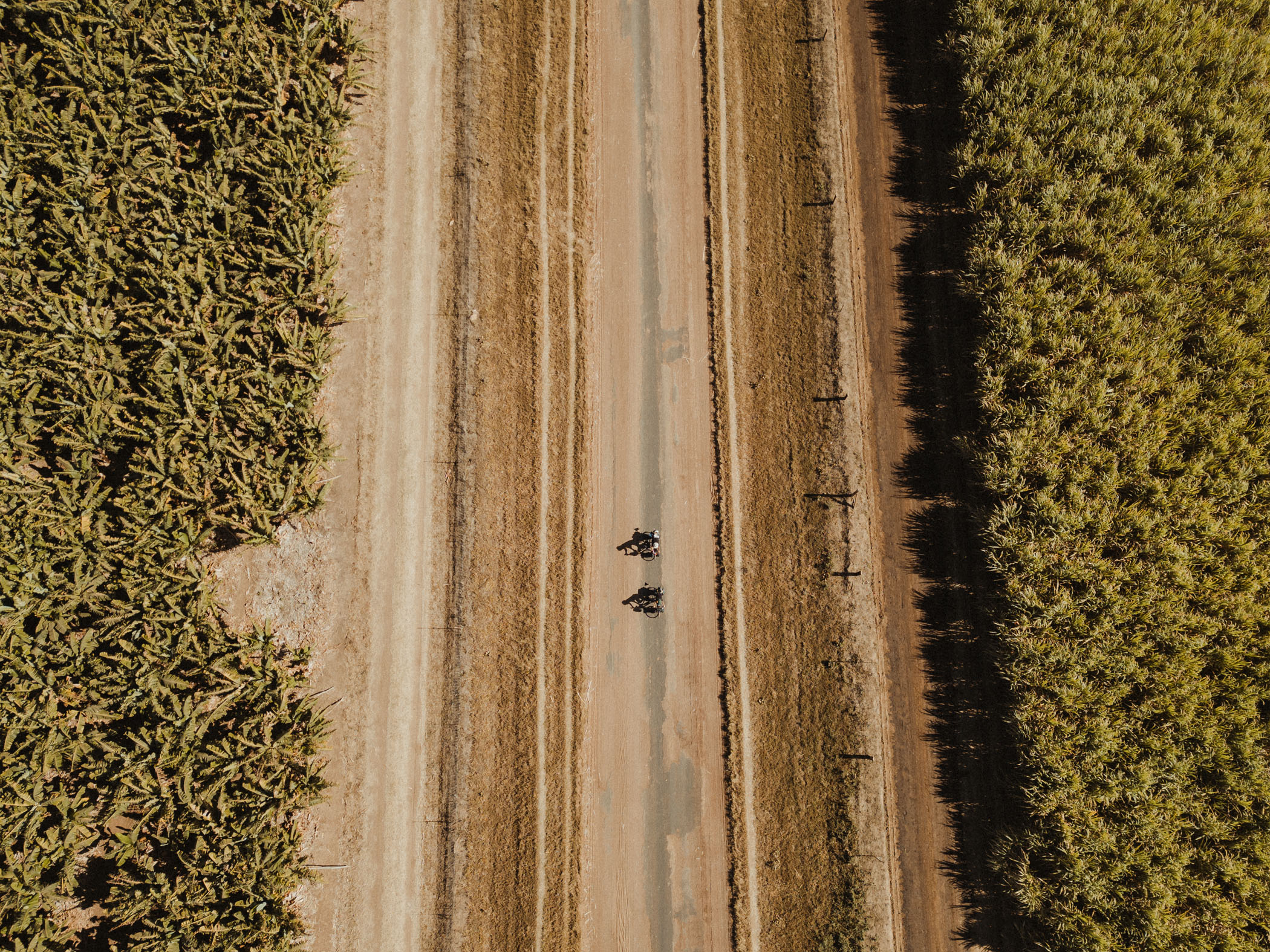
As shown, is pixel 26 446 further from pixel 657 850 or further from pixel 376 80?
pixel 657 850

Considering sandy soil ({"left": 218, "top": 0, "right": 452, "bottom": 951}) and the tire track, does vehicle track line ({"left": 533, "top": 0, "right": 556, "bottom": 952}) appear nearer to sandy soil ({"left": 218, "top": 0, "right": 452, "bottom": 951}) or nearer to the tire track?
sandy soil ({"left": 218, "top": 0, "right": 452, "bottom": 951})

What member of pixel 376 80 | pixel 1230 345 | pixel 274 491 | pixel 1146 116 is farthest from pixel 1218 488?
pixel 376 80

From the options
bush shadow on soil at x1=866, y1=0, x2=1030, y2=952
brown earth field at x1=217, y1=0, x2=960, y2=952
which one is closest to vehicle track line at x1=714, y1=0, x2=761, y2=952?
brown earth field at x1=217, y1=0, x2=960, y2=952

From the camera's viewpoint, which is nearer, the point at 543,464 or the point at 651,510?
the point at 543,464

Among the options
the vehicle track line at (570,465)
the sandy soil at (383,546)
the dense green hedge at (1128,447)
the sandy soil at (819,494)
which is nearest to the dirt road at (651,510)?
the vehicle track line at (570,465)

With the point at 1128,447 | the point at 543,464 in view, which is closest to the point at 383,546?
the point at 543,464

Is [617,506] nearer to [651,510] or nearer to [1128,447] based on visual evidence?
[651,510]

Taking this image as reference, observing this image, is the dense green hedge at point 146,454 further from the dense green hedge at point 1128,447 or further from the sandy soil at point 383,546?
the dense green hedge at point 1128,447
